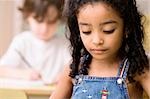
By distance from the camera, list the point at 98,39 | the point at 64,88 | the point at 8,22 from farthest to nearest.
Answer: the point at 8,22 < the point at 64,88 < the point at 98,39

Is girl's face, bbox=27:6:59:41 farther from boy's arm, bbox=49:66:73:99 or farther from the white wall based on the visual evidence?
boy's arm, bbox=49:66:73:99

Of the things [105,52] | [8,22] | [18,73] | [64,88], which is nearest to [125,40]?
[105,52]

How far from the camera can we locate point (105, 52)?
2.25ft

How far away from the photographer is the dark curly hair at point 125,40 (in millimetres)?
689

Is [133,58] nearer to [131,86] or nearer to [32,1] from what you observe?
[131,86]

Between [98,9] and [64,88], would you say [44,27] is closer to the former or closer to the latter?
[64,88]

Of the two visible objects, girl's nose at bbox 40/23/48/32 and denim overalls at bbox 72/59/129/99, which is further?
girl's nose at bbox 40/23/48/32

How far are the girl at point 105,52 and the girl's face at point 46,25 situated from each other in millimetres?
699

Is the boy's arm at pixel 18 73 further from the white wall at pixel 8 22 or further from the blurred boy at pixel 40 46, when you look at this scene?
the white wall at pixel 8 22

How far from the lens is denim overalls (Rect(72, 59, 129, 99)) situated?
698mm

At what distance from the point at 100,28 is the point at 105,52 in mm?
50

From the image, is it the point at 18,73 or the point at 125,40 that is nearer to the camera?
the point at 125,40

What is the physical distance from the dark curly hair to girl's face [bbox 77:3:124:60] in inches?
0.5

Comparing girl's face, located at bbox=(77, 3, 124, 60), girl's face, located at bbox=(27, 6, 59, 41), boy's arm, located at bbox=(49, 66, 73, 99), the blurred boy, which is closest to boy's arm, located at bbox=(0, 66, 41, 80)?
the blurred boy
